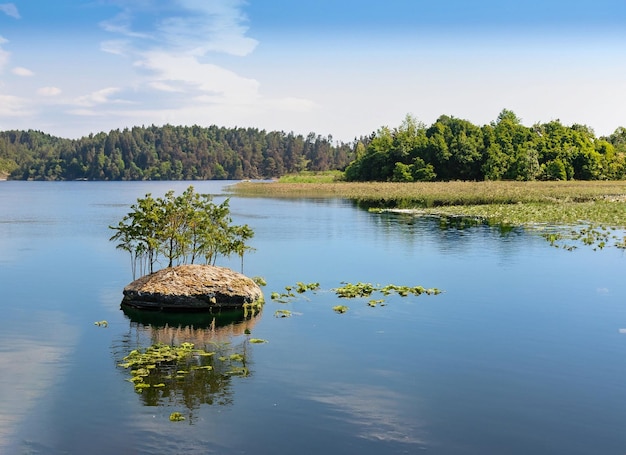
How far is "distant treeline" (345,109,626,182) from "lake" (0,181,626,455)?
9419 cm

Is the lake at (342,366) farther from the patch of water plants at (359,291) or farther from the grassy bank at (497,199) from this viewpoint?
the grassy bank at (497,199)

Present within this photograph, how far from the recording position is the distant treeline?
417 ft

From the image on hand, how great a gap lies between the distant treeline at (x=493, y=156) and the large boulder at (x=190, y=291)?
4230 inches

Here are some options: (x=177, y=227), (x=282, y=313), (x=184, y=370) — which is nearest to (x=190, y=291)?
(x=282, y=313)

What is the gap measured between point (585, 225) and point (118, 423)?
159ft

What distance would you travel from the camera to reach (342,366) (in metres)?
18.8

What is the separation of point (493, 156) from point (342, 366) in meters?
116

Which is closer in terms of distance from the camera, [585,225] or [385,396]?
[385,396]

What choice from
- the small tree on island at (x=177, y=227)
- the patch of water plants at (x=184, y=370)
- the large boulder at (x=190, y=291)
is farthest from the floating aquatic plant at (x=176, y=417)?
the small tree on island at (x=177, y=227)

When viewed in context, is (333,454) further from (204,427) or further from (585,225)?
(585,225)

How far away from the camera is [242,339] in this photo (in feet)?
70.9

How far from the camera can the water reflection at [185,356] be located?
16.3 m

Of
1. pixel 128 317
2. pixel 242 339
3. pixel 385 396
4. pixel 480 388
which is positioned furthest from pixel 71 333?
pixel 480 388

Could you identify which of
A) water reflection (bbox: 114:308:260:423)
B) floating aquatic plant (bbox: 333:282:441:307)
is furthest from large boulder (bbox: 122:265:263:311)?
floating aquatic plant (bbox: 333:282:441:307)
